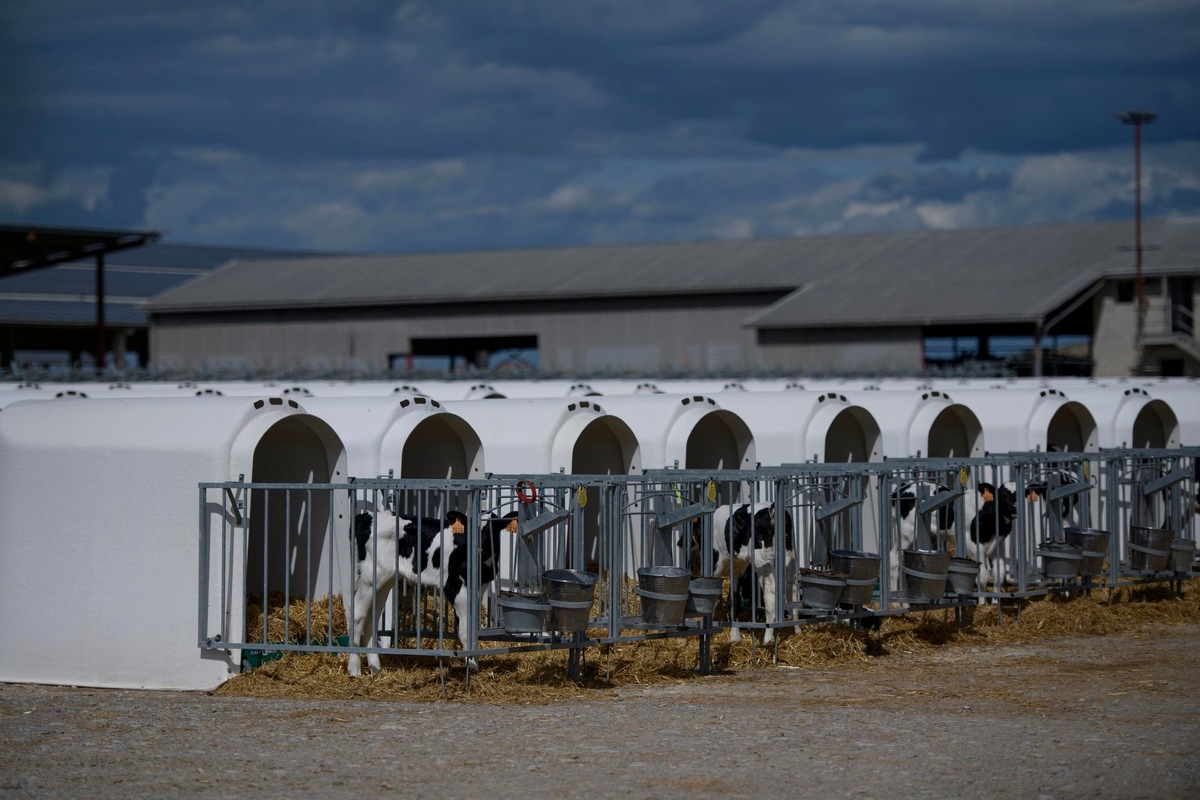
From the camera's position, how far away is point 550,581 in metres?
12.1

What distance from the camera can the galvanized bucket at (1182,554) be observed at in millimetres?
17688

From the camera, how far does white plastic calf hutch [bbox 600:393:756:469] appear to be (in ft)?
59.9

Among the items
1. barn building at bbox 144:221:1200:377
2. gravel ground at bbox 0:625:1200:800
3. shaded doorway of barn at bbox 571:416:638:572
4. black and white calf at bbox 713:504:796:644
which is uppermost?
barn building at bbox 144:221:1200:377

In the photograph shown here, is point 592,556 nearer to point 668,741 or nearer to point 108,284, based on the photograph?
point 668,741

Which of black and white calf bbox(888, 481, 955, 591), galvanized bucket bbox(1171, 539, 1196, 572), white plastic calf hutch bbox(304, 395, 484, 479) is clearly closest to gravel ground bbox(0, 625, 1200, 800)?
black and white calf bbox(888, 481, 955, 591)

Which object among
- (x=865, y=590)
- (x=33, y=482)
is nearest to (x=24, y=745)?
(x=33, y=482)

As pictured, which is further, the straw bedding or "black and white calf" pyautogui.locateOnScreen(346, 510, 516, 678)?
"black and white calf" pyautogui.locateOnScreen(346, 510, 516, 678)

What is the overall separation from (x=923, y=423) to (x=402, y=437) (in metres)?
8.42

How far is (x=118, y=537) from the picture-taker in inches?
515

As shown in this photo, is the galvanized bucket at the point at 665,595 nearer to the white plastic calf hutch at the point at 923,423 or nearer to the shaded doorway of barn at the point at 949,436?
the white plastic calf hutch at the point at 923,423

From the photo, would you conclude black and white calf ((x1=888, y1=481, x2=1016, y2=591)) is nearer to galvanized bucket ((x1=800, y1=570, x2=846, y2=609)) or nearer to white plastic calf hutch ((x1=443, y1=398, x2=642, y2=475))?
galvanized bucket ((x1=800, y1=570, x2=846, y2=609))

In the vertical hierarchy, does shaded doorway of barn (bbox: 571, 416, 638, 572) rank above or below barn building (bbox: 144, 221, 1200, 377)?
below

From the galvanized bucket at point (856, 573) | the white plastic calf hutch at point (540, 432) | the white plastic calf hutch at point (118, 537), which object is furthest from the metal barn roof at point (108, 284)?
the galvanized bucket at point (856, 573)

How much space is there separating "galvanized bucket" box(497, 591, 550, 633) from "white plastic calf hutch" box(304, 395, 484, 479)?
2349mm
